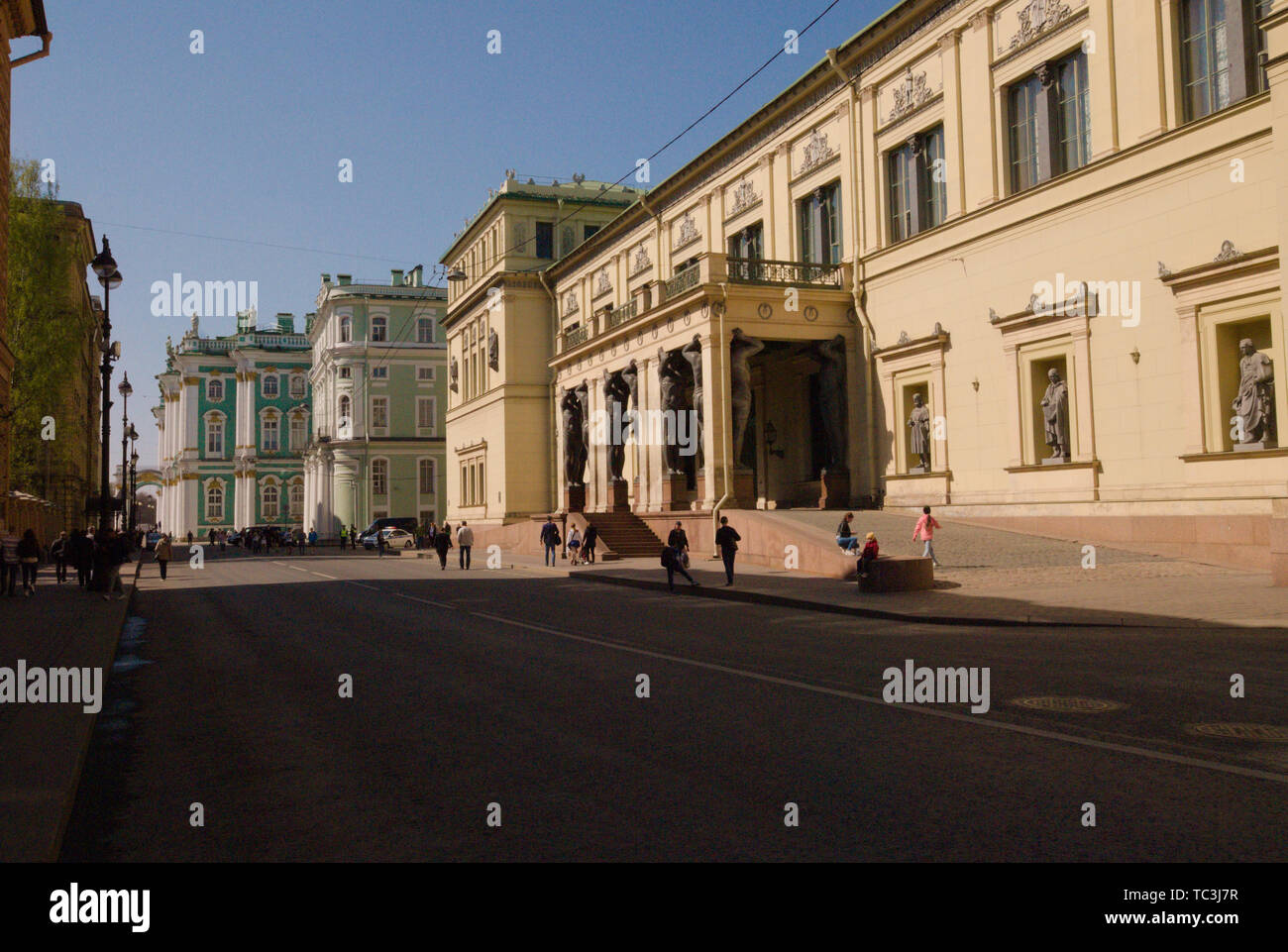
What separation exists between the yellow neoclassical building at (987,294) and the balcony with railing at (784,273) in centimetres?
8

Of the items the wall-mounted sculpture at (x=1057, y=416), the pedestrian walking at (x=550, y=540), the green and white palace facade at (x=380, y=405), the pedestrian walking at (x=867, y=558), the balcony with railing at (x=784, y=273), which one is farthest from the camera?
the green and white palace facade at (x=380, y=405)

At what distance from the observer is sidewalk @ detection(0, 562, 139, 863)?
5281 millimetres

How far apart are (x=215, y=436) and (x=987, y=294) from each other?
309ft

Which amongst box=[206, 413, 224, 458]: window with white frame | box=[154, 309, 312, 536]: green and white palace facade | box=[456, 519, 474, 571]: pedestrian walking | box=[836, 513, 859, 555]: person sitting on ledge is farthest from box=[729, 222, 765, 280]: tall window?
box=[206, 413, 224, 458]: window with white frame

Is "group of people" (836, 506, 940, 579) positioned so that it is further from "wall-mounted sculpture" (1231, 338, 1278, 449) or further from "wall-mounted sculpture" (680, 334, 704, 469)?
"wall-mounted sculpture" (680, 334, 704, 469)

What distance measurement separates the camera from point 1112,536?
23766 mm

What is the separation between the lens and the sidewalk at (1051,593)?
14978 millimetres

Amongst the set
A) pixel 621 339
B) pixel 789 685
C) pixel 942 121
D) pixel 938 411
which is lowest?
pixel 789 685

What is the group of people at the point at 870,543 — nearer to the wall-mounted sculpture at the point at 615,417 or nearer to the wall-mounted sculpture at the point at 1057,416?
the wall-mounted sculpture at the point at 1057,416

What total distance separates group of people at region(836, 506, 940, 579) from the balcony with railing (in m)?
10.7

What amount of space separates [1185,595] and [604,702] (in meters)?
11.6

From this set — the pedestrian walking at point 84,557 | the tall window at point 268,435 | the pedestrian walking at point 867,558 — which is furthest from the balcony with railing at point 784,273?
the tall window at point 268,435
